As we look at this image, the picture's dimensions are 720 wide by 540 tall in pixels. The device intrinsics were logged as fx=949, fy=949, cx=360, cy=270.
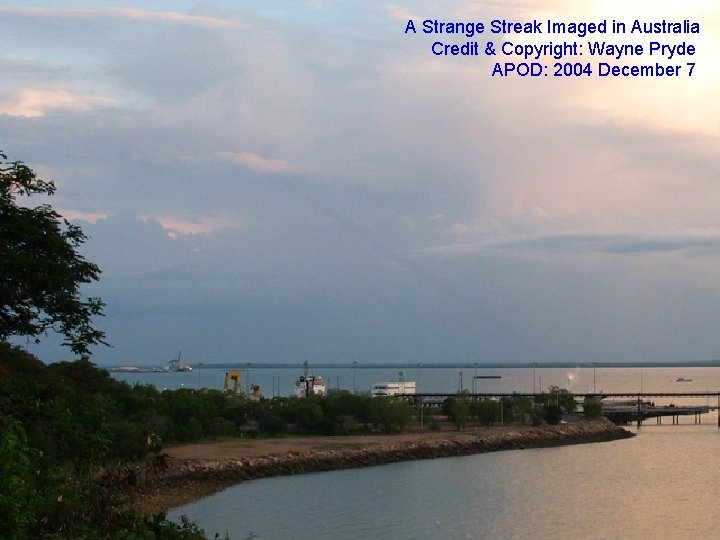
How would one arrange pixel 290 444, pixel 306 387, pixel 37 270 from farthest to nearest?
pixel 306 387 < pixel 290 444 < pixel 37 270

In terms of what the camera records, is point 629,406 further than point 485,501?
Yes

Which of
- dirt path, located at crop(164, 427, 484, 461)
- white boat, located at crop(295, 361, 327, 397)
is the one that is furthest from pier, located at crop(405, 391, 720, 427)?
dirt path, located at crop(164, 427, 484, 461)

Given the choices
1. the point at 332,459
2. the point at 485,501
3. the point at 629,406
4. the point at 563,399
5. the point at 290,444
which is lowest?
the point at 485,501

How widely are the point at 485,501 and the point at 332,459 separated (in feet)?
56.9

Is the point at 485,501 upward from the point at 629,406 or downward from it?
downward

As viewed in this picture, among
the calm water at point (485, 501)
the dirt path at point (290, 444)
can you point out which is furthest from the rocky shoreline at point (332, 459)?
the calm water at point (485, 501)

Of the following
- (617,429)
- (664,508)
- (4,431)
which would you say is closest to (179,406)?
(664,508)

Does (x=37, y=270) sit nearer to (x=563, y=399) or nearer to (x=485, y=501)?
(x=485, y=501)

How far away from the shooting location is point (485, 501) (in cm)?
4669

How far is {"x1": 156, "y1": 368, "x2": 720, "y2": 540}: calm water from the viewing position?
38.8 m

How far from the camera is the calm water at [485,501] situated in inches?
1527

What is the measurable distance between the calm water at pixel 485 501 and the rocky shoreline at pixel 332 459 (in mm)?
1538

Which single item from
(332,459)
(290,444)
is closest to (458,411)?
(290,444)

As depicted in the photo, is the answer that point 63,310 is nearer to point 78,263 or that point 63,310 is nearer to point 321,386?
point 78,263
